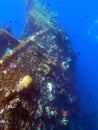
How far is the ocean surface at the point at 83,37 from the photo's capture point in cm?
2256

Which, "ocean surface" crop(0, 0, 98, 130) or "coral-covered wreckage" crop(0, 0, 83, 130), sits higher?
"ocean surface" crop(0, 0, 98, 130)

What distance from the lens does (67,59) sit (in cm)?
1280

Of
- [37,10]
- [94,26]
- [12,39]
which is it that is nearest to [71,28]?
[94,26]

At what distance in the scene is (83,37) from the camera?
142 feet

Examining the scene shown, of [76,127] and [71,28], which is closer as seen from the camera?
[76,127]

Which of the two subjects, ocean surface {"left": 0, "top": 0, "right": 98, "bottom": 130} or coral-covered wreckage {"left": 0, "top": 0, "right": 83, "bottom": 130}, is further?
ocean surface {"left": 0, "top": 0, "right": 98, "bottom": 130}

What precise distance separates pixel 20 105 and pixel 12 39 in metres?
5.02

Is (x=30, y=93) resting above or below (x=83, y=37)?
below

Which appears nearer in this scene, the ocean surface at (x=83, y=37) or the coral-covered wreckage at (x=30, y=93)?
the coral-covered wreckage at (x=30, y=93)

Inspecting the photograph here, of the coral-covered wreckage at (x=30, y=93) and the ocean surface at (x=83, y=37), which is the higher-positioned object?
the ocean surface at (x=83, y=37)

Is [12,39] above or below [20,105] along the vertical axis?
above

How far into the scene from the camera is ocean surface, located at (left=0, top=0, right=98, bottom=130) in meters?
22.6

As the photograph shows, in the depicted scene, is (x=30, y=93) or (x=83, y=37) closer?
(x=30, y=93)

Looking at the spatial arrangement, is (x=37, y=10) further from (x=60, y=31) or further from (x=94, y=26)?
(x=94, y=26)
